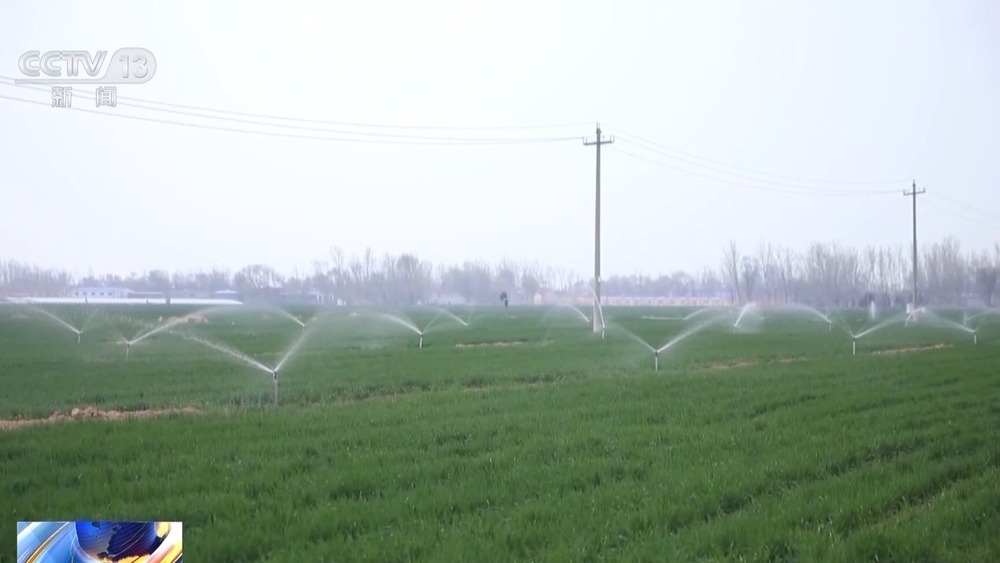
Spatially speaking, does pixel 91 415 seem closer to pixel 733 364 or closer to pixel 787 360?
pixel 733 364

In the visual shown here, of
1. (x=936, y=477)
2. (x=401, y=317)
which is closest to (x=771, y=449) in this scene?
(x=936, y=477)

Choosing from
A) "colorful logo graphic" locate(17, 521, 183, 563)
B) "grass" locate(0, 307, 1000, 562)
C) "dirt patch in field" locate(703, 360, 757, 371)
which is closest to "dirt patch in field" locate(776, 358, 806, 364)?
"dirt patch in field" locate(703, 360, 757, 371)

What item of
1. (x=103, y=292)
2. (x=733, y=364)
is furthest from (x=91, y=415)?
(x=733, y=364)

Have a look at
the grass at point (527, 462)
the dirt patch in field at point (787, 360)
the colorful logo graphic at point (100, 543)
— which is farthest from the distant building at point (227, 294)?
the colorful logo graphic at point (100, 543)

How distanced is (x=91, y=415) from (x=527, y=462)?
23.7ft

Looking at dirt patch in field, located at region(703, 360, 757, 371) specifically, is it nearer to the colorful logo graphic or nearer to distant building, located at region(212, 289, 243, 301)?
the colorful logo graphic

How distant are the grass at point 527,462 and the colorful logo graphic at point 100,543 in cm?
67

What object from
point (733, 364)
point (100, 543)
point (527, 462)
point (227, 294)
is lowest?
point (733, 364)

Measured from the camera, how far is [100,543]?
4270 millimetres

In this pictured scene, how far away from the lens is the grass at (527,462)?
17.5 feet

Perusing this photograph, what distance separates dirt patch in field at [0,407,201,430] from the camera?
10758 mm

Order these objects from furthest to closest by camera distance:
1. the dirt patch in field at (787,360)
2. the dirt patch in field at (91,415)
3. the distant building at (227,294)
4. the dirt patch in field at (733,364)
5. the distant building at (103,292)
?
1. the distant building at (227,294)
2. the dirt patch in field at (787,360)
3. the dirt patch in field at (733,364)
4. the distant building at (103,292)
5. the dirt patch in field at (91,415)

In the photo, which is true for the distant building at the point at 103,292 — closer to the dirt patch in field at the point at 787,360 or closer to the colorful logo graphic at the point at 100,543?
the colorful logo graphic at the point at 100,543

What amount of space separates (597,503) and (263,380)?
10.8m
